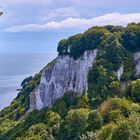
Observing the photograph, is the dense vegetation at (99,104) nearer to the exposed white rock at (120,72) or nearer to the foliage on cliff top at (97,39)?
the foliage on cliff top at (97,39)

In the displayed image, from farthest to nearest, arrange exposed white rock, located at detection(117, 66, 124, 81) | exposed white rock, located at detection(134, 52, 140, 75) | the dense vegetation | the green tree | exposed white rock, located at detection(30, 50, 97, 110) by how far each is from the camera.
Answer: exposed white rock, located at detection(30, 50, 97, 110)
exposed white rock, located at detection(134, 52, 140, 75)
exposed white rock, located at detection(117, 66, 124, 81)
the green tree
the dense vegetation

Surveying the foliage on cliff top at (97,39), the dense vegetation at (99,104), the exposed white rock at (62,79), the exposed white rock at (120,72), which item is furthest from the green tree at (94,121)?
the foliage on cliff top at (97,39)

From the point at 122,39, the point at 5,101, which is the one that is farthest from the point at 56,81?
the point at 5,101

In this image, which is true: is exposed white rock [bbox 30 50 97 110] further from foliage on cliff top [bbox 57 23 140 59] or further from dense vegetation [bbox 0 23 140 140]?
dense vegetation [bbox 0 23 140 140]

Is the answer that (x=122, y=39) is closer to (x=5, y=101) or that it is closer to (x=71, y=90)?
(x=71, y=90)

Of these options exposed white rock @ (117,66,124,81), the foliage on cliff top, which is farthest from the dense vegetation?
exposed white rock @ (117,66,124,81)

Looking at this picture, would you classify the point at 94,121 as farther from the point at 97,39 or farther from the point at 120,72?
the point at 97,39

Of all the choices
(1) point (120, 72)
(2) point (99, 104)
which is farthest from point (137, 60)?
(2) point (99, 104)

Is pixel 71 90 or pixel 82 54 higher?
pixel 82 54
